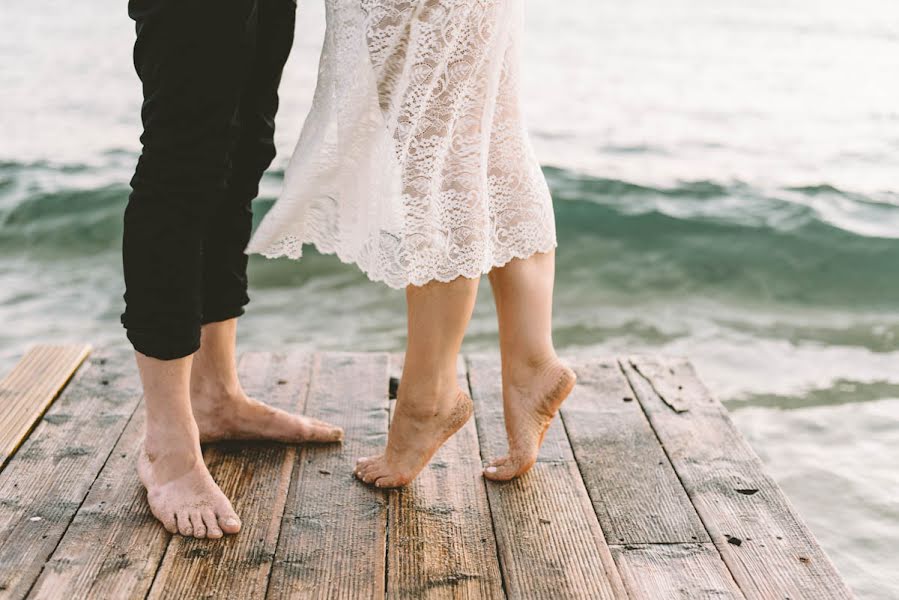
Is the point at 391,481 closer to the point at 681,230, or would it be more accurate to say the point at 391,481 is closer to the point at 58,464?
the point at 58,464

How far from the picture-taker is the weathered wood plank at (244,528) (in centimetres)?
139

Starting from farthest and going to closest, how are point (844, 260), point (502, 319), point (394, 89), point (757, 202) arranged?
point (757, 202), point (844, 260), point (502, 319), point (394, 89)

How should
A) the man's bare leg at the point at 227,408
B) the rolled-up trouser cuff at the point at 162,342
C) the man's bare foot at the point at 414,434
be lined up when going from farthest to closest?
the man's bare leg at the point at 227,408 → the man's bare foot at the point at 414,434 → the rolled-up trouser cuff at the point at 162,342

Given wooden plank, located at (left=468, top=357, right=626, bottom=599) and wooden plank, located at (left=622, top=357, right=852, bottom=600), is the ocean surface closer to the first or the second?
wooden plank, located at (left=622, top=357, right=852, bottom=600)

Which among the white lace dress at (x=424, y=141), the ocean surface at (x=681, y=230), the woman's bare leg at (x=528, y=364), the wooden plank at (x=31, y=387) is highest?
the white lace dress at (x=424, y=141)

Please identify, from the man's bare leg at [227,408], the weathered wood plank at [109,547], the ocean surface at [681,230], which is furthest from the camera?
the ocean surface at [681,230]

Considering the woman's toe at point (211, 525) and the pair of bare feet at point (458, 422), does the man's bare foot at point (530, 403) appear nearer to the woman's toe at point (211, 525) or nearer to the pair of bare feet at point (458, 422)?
the pair of bare feet at point (458, 422)

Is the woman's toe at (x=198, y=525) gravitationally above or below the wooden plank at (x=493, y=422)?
above

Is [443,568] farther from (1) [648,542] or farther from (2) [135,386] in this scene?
(2) [135,386]

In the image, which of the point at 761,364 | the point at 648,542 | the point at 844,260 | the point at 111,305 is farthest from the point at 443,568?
the point at 844,260

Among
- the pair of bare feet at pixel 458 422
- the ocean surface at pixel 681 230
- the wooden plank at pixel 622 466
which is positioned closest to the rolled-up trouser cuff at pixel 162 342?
the pair of bare feet at pixel 458 422

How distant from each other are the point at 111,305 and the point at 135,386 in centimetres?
188

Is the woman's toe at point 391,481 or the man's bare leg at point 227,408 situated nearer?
the woman's toe at point 391,481

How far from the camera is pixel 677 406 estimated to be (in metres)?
2.03
